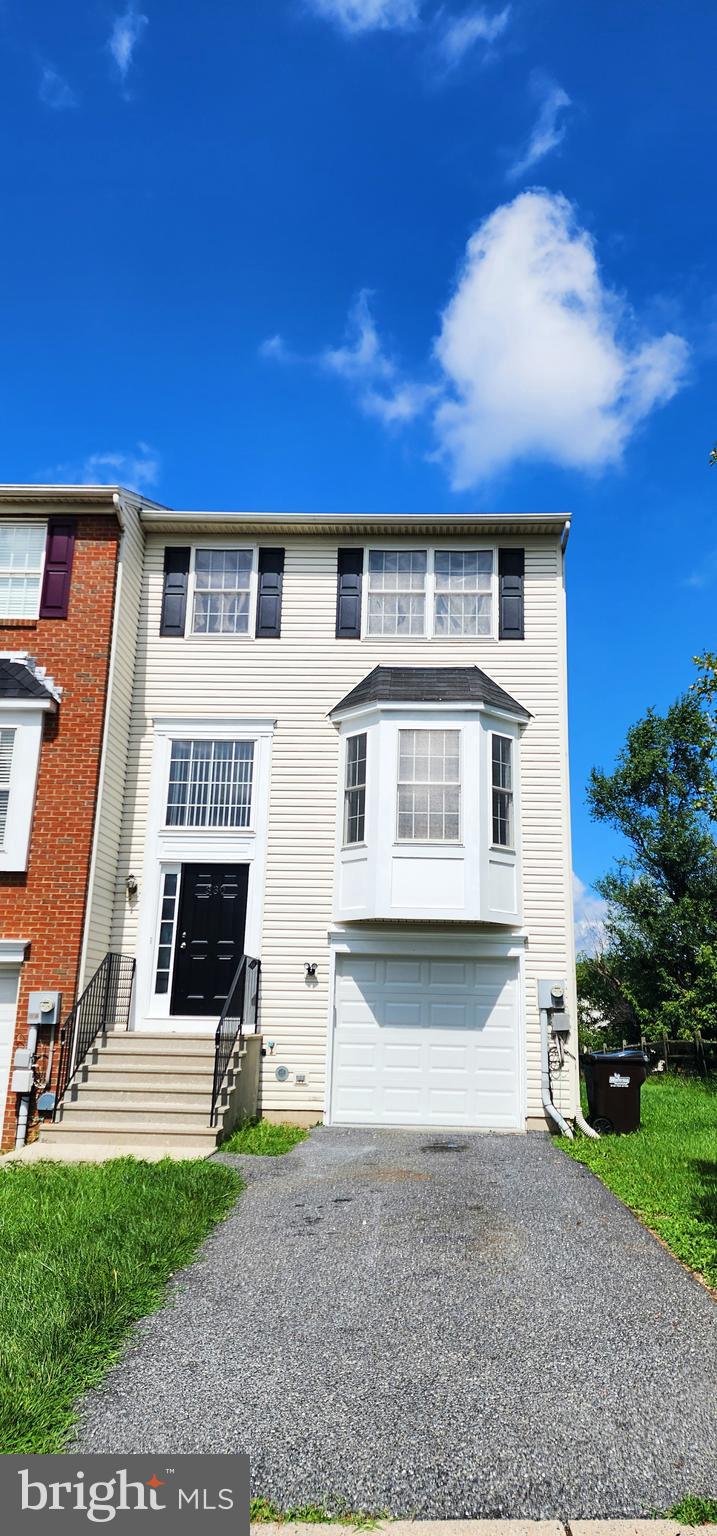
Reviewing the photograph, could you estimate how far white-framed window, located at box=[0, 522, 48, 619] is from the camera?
40.7 ft

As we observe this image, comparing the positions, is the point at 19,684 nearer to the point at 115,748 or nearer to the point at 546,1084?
the point at 115,748

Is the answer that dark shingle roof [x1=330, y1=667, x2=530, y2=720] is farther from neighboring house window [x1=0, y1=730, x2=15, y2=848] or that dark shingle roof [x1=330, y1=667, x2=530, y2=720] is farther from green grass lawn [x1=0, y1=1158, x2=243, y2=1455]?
green grass lawn [x1=0, y1=1158, x2=243, y2=1455]

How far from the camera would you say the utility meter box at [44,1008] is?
418 inches

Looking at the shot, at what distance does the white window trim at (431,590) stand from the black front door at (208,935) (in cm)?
402

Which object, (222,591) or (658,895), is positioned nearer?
(222,591)

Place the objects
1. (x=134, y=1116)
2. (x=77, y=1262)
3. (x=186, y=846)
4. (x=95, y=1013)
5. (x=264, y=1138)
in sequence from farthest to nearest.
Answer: (x=186, y=846), (x=95, y=1013), (x=264, y=1138), (x=134, y=1116), (x=77, y=1262)

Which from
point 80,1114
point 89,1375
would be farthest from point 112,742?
point 89,1375

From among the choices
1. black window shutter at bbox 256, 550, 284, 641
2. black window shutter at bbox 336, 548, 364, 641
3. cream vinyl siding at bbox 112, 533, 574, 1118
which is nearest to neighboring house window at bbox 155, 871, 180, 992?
cream vinyl siding at bbox 112, 533, 574, 1118

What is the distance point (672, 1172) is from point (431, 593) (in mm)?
8239

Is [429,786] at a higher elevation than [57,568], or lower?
lower

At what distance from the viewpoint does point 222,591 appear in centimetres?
1351

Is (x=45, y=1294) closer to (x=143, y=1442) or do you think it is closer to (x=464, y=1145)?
(x=143, y=1442)

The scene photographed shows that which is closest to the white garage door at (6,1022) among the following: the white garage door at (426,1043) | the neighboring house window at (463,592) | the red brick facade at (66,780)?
the red brick facade at (66,780)

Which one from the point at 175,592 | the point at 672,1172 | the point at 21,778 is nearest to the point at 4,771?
the point at 21,778
